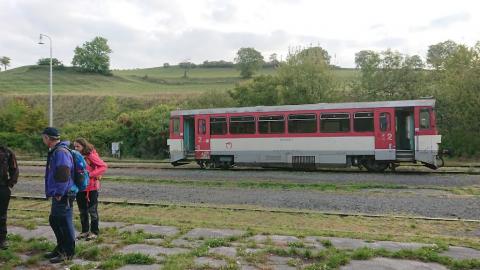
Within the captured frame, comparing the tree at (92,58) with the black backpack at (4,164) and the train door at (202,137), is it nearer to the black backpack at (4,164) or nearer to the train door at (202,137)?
the train door at (202,137)

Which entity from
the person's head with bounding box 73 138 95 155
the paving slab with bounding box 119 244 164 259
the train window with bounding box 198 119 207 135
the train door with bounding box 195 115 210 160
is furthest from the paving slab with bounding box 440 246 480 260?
the train window with bounding box 198 119 207 135

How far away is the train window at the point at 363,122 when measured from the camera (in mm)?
19812

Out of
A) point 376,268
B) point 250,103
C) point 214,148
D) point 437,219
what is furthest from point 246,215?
point 250,103

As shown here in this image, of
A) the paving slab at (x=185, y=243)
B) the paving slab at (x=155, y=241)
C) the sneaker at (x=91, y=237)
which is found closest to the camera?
the paving slab at (x=185, y=243)

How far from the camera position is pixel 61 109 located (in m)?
55.8

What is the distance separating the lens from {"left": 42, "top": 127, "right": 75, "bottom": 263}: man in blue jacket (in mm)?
6617

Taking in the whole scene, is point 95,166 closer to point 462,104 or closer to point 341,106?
point 341,106

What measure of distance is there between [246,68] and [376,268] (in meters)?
67.2

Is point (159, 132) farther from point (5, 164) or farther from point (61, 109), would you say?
point (61, 109)

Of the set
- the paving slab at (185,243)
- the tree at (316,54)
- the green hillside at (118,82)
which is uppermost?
the green hillside at (118,82)

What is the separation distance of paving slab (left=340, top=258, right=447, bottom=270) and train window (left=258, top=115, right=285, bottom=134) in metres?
15.4

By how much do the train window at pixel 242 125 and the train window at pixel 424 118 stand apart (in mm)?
7582

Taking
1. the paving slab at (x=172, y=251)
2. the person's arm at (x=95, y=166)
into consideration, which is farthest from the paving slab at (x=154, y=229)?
the person's arm at (x=95, y=166)

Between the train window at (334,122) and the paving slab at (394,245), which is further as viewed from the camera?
→ the train window at (334,122)
